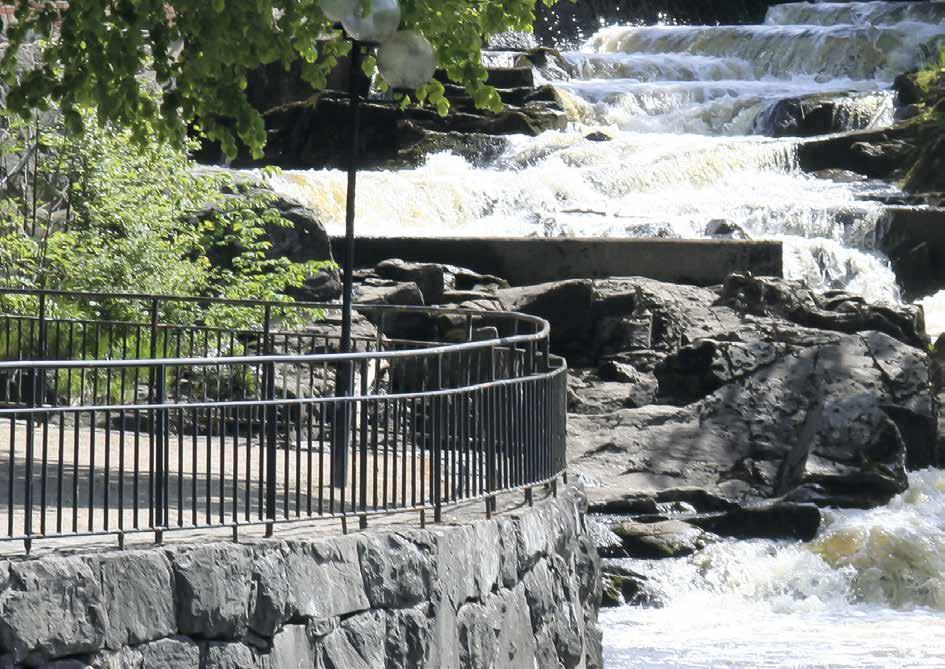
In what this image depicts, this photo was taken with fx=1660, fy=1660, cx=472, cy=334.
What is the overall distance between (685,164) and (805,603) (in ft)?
55.1

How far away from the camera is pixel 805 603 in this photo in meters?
14.4

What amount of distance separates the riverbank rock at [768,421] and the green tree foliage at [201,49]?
599 centimetres

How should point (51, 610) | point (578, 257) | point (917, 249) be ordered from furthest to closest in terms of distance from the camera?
1. point (917, 249)
2. point (578, 257)
3. point (51, 610)

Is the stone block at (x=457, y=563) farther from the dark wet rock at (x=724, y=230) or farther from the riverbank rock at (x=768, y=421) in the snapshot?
the dark wet rock at (x=724, y=230)

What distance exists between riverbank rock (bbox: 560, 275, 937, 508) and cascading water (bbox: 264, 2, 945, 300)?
6.72 m

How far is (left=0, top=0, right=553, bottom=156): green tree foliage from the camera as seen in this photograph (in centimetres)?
1009

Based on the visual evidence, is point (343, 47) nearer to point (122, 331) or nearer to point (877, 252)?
point (122, 331)

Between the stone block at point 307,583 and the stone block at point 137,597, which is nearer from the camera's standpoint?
the stone block at point 137,597

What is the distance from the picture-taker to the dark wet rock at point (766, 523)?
15.3 m

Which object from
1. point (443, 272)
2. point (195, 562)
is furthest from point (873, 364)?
point (195, 562)

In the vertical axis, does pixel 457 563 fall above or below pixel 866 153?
below

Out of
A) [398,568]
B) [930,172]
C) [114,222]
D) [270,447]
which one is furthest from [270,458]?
[930,172]

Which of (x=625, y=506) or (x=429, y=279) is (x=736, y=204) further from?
(x=625, y=506)

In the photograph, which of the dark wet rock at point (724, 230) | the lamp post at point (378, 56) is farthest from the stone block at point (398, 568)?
the dark wet rock at point (724, 230)
